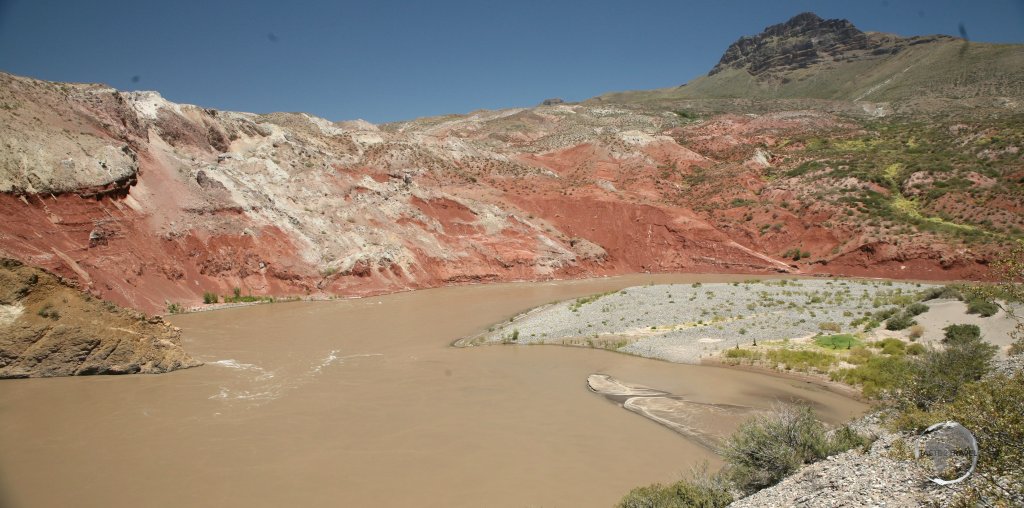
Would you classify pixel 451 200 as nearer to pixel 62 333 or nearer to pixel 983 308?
pixel 62 333

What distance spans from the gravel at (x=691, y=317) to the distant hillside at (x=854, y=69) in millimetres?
55322

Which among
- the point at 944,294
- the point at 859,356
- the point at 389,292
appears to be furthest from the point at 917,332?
the point at 389,292

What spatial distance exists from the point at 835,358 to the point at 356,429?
12.9 m

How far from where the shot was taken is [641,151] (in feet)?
191

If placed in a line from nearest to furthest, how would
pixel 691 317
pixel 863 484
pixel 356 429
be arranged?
pixel 863 484 → pixel 356 429 → pixel 691 317

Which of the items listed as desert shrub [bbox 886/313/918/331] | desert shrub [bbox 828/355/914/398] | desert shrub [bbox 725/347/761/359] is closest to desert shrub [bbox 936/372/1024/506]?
desert shrub [bbox 828/355/914/398]

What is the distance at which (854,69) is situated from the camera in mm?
110375

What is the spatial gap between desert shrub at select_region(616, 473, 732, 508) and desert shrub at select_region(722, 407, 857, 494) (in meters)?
0.46

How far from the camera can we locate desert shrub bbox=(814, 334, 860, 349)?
16078 millimetres

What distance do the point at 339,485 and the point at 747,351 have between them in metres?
12.7

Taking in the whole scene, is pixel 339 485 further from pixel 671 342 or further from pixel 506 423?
pixel 671 342

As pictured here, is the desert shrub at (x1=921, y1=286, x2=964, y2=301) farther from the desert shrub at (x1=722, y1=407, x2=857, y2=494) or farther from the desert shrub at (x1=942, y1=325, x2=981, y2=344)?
the desert shrub at (x1=722, y1=407, x2=857, y2=494)

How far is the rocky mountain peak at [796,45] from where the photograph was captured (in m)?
125

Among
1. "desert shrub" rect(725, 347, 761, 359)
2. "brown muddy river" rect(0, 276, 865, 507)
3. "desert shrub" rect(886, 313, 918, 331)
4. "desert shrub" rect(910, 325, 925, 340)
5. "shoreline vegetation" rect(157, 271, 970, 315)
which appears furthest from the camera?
"shoreline vegetation" rect(157, 271, 970, 315)
